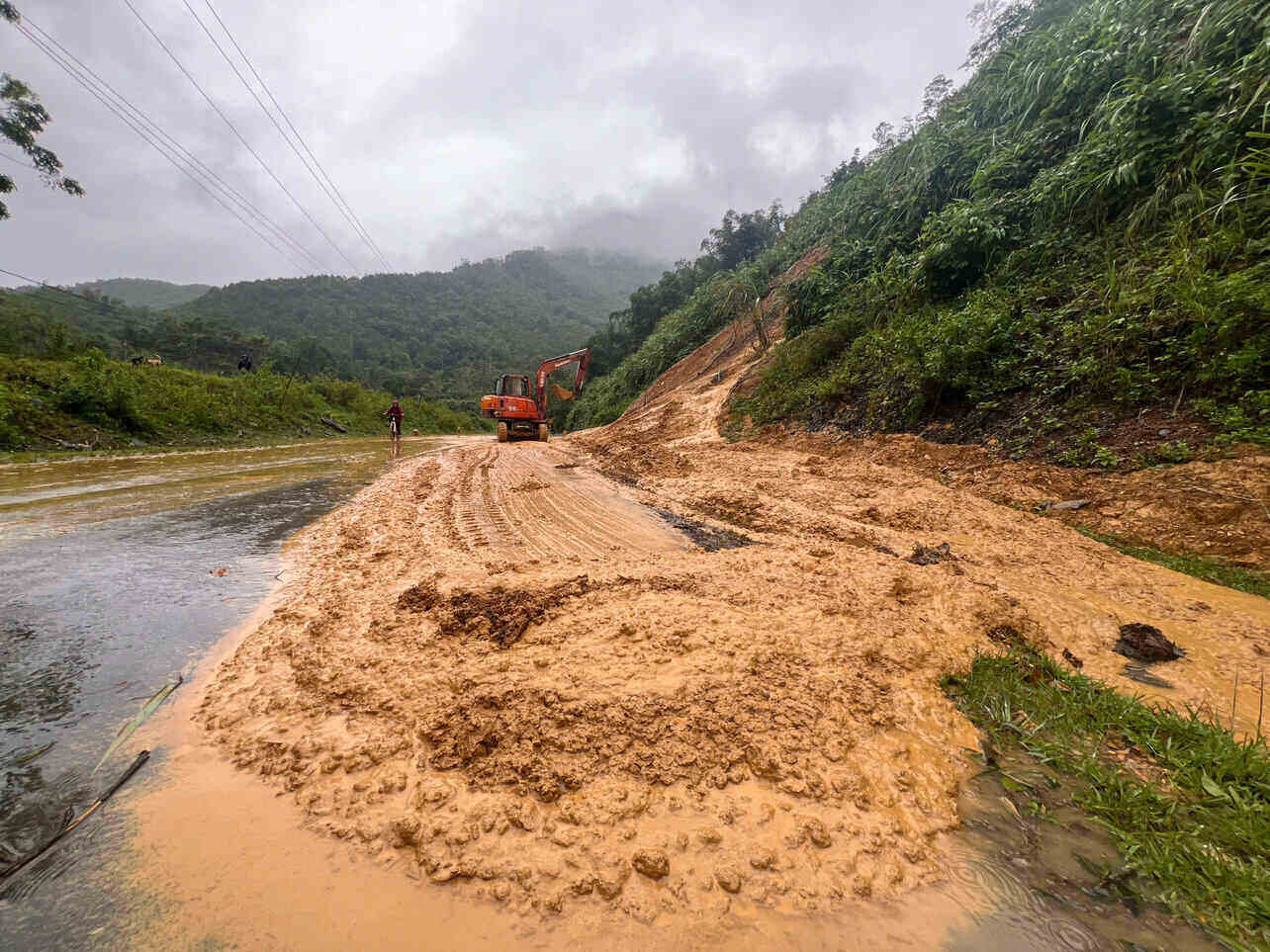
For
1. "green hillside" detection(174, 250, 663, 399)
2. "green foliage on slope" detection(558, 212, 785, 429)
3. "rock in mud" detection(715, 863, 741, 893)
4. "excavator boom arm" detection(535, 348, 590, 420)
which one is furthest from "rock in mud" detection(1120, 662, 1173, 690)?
"green hillside" detection(174, 250, 663, 399)

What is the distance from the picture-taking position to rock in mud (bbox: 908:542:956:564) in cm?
369

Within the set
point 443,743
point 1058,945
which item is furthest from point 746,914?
point 443,743

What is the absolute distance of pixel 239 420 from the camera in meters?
15.9

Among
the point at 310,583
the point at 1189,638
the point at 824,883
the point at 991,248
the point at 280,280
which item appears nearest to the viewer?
the point at 824,883

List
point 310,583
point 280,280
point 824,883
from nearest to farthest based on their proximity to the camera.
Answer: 1. point 824,883
2. point 310,583
3. point 280,280

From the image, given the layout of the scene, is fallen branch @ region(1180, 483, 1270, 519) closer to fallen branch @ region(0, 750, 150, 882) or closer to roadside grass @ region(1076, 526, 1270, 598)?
roadside grass @ region(1076, 526, 1270, 598)

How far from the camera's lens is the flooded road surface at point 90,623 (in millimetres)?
1351

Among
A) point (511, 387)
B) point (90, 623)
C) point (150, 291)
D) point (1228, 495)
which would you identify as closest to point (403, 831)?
point (90, 623)

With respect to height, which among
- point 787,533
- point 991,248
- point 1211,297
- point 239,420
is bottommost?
point 787,533

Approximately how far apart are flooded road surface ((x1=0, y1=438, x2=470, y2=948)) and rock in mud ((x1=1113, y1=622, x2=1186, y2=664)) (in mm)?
4039

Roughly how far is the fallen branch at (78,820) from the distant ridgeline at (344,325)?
71.3 ft

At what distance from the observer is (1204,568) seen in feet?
10.9

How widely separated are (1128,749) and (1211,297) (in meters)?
4.97

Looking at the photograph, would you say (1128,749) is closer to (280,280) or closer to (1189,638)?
(1189,638)
